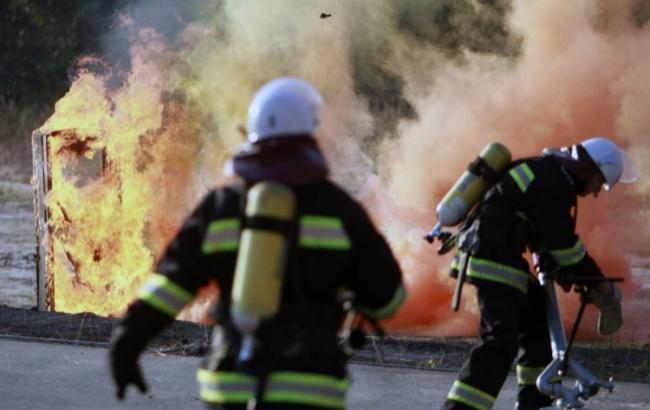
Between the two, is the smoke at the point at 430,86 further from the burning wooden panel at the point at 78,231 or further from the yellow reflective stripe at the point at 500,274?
the yellow reflective stripe at the point at 500,274

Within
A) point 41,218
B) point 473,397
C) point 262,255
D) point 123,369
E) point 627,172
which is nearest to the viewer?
point 262,255

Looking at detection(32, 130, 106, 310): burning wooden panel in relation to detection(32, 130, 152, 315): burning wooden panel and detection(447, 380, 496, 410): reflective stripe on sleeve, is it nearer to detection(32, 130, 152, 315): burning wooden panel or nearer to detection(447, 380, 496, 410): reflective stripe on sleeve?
detection(32, 130, 152, 315): burning wooden panel

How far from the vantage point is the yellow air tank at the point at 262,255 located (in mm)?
4375

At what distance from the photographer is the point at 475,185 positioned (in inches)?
289

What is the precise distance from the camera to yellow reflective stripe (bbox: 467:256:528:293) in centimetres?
714

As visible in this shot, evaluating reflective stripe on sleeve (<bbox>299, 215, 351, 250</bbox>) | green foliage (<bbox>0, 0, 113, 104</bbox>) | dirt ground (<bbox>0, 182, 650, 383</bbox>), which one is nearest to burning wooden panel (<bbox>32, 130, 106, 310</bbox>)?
dirt ground (<bbox>0, 182, 650, 383</bbox>)

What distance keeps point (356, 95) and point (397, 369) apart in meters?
7.56

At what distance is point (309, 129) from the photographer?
4.62m

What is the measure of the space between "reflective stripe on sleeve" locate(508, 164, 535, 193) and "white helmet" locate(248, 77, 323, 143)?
2672 millimetres

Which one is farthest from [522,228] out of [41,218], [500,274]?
[41,218]

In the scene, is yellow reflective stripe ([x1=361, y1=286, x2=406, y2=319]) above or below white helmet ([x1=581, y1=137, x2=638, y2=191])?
below

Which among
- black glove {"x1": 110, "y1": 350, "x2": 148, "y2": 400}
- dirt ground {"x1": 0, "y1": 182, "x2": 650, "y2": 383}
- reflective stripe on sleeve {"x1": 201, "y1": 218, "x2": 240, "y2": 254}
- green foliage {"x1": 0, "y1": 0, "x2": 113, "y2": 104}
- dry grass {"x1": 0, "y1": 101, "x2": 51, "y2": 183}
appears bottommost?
dirt ground {"x1": 0, "y1": 182, "x2": 650, "y2": 383}

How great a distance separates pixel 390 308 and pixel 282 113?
0.68 m

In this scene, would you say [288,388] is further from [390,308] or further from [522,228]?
[522,228]
